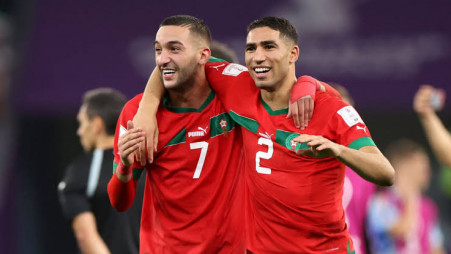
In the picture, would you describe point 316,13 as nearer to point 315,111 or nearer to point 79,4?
point 79,4

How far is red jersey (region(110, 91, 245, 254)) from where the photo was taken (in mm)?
4273

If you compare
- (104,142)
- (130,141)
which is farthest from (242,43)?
(130,141)

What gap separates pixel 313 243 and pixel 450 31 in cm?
528

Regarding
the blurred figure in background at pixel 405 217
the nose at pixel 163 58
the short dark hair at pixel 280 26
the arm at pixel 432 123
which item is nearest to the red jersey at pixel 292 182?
the short dark hair at pixel 280 26

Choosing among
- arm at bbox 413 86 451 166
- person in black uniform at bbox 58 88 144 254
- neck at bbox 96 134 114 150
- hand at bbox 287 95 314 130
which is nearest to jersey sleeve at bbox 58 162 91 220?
person in black uniform at bbox 58 88 144 254

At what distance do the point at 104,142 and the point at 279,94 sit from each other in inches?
78.7

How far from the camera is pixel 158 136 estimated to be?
426 centimetres

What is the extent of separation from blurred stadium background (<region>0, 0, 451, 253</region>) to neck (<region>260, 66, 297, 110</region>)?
4.49 metres

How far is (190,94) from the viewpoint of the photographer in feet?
14.2

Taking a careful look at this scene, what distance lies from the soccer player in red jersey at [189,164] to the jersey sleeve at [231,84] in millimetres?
80

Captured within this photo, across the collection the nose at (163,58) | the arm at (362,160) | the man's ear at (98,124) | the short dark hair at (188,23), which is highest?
the short dark hair at (188,23)

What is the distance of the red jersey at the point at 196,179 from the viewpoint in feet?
14.0

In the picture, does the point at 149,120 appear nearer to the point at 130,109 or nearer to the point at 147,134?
the point at 147,134

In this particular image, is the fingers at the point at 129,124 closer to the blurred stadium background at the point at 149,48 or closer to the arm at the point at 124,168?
the arm at the point at 124,168
